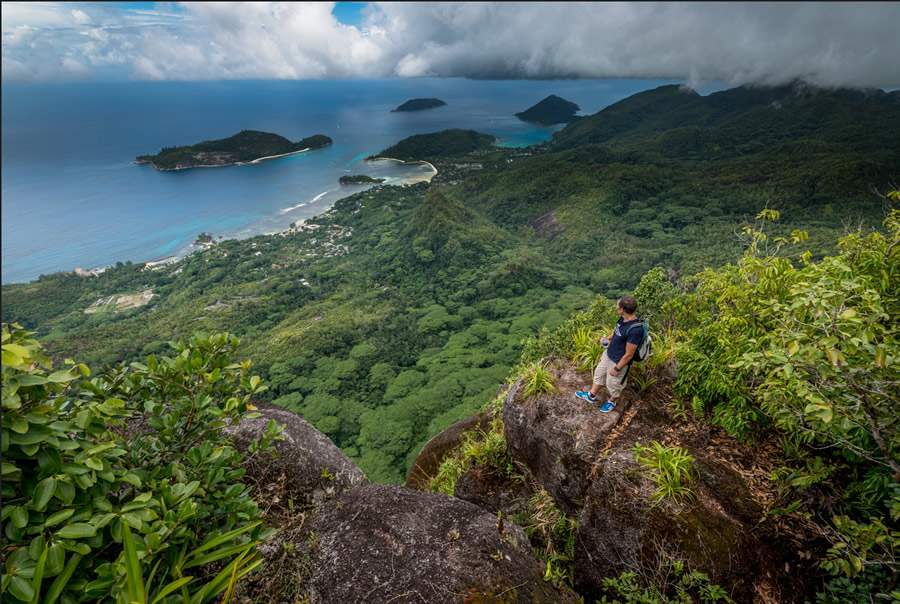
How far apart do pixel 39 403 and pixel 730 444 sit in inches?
250

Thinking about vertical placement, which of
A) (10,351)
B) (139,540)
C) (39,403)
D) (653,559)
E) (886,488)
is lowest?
(653,559)

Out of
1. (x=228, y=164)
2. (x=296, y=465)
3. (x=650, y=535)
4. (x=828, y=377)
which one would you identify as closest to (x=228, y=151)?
(x=228, y=164)

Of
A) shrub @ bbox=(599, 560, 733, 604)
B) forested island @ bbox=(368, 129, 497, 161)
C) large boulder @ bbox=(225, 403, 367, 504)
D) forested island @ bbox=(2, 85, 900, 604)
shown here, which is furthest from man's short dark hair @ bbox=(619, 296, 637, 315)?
forested island @ bbox=(368, 129, 497, 161)

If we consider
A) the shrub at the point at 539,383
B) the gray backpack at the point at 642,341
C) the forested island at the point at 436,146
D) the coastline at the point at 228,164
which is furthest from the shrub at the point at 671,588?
the coastline at the point at 228,164

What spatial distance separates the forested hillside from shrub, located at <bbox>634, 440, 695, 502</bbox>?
27773 millimetres

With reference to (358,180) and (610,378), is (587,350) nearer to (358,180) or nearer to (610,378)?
(610,378)

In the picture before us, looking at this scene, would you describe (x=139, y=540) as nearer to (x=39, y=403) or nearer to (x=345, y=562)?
(x=39, y=403)

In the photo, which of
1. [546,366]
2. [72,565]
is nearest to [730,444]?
[546,366]

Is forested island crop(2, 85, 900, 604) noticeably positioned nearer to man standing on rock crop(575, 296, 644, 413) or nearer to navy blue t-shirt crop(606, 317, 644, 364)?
man standing on rock crop(575, 296, 644, 413)

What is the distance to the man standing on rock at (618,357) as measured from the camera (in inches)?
198

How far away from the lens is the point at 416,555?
367 centimetres

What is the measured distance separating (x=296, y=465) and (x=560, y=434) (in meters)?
3.58

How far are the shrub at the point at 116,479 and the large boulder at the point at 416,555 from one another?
101 cm

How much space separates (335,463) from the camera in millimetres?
5203
